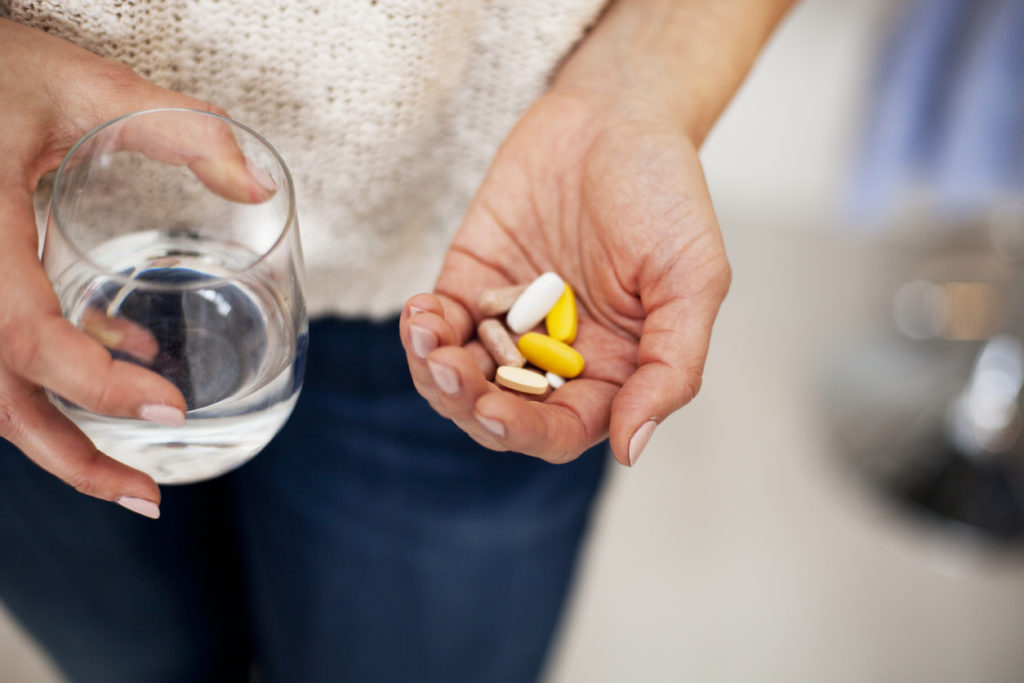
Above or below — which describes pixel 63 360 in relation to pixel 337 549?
above

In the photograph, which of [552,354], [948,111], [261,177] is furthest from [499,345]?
[948,111]

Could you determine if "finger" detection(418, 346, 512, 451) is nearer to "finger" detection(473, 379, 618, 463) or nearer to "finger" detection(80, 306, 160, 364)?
"finger" detection(473, 379, 618, 463)

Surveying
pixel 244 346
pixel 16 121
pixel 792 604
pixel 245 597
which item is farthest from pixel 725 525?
pixel 16 121

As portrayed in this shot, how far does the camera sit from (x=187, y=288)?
0.44 meters

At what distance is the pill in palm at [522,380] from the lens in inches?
21.2

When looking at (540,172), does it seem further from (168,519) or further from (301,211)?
(168,519)

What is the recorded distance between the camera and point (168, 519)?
2.60 feet

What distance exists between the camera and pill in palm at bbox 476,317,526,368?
0.57 metres

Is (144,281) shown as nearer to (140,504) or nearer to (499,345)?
(140,504)

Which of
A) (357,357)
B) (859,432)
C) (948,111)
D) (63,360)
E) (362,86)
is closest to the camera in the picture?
(63,360)

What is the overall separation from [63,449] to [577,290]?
1.23 ft

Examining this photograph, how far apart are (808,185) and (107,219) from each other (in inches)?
67.6

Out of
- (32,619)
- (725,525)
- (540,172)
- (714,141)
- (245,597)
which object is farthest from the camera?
(714,141)

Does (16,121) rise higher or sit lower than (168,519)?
higher
